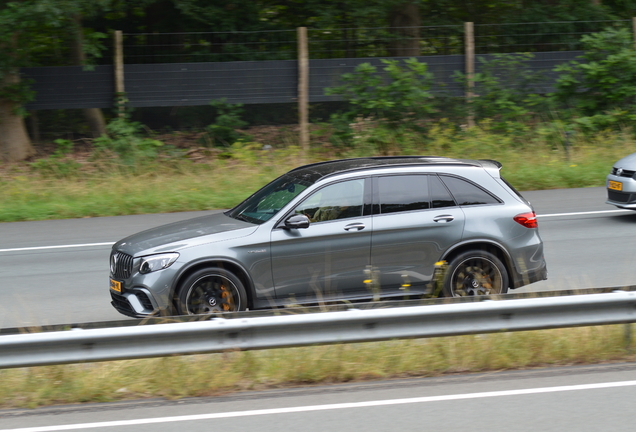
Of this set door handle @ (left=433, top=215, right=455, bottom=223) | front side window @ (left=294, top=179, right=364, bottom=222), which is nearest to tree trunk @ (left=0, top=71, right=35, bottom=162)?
front side window @ (left=294, top=179, right=364, bottom=222)

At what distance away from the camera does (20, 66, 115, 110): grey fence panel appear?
1956cm

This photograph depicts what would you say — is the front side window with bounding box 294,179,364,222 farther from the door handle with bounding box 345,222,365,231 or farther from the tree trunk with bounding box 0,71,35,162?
the tree trunk with bounding box 0,71,35,162

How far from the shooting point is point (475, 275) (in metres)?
7.95

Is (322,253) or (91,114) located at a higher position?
(91,114)

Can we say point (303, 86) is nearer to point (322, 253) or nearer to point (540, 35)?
point (540, 35)

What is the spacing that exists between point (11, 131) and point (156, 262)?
42.5 feet

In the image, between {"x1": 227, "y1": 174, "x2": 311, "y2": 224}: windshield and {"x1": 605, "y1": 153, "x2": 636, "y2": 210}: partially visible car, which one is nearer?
{"x1": 227, "y1": 174, "x2": 311, "y2": 224}: windshield

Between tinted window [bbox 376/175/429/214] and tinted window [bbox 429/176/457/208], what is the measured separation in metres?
0.06

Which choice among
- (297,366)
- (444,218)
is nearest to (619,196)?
(444,218)

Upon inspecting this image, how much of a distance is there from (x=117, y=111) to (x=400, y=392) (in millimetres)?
15361

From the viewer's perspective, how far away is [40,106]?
19.6 m

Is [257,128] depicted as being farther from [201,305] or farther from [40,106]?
[201,305]

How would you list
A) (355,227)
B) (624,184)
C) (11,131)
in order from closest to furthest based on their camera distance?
(355,227)
(624,184)
(11,131)

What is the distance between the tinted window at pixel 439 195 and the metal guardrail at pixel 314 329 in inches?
79.7
